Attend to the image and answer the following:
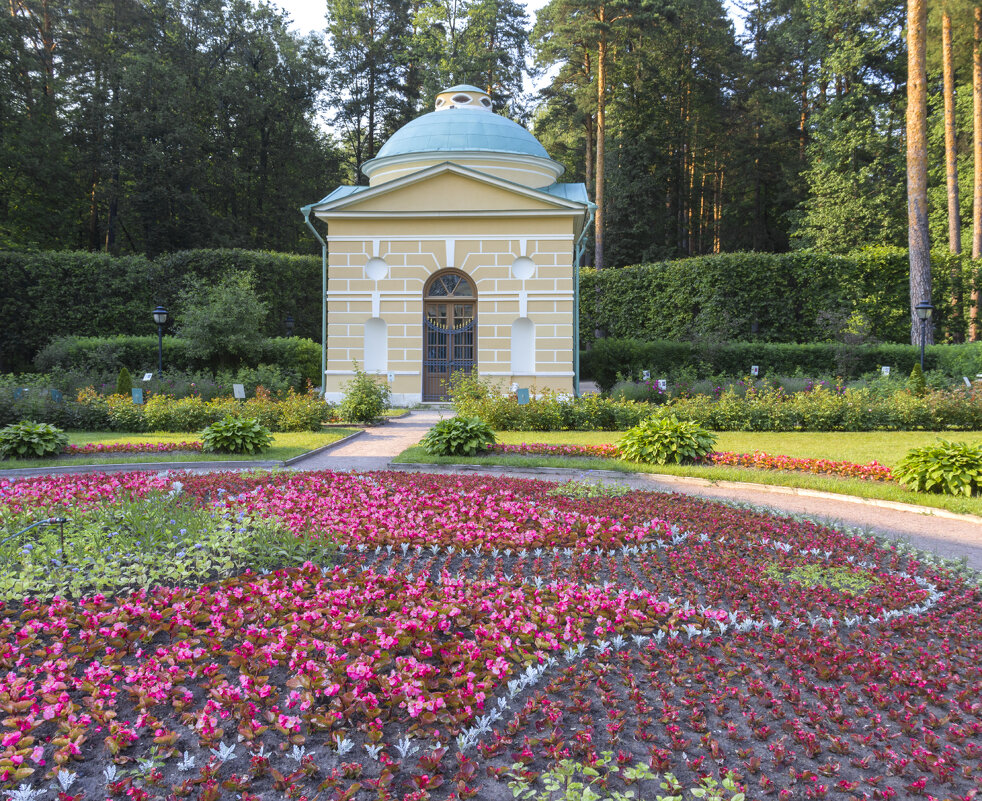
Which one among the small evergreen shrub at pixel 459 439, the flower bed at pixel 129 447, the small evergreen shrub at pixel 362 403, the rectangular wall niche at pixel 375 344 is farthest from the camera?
the rectangular wall niche at pixel 375 344

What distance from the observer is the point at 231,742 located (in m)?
3.30

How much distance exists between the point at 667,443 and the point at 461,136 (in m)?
18.1

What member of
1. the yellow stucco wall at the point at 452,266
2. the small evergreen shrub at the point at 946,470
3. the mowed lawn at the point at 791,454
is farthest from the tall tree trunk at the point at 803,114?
the small evergreen shrub at the point at 946,470

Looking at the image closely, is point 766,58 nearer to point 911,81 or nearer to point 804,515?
point 911,81

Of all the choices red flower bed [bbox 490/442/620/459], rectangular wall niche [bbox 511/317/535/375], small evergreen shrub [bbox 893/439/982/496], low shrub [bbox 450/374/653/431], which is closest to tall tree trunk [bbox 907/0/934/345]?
rectangular wall niche [bbox 511/317/535/375]

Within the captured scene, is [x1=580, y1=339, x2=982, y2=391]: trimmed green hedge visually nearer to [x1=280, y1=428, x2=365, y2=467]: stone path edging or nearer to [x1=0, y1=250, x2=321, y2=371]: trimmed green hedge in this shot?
[x1=280, y1=428, x2=365, y2=467]: stone path edging

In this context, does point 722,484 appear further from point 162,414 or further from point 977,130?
point 977,130

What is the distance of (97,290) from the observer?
84.5 feet

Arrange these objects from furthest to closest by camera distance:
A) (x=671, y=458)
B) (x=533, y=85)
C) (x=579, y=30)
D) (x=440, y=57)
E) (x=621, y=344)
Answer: (x=533, y=85), (x=440, y=57), (x=579, y=30), (x=621, y=344), (x=671, y=458)

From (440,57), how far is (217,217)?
17095 millimetres

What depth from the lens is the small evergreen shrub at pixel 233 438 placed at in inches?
476

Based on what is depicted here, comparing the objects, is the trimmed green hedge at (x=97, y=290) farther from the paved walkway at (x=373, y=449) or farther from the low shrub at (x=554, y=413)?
the low shrub at (x=554, y=413)

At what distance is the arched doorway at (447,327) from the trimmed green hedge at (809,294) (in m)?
8.94

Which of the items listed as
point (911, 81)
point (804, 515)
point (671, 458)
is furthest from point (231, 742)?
point (911, 81)
